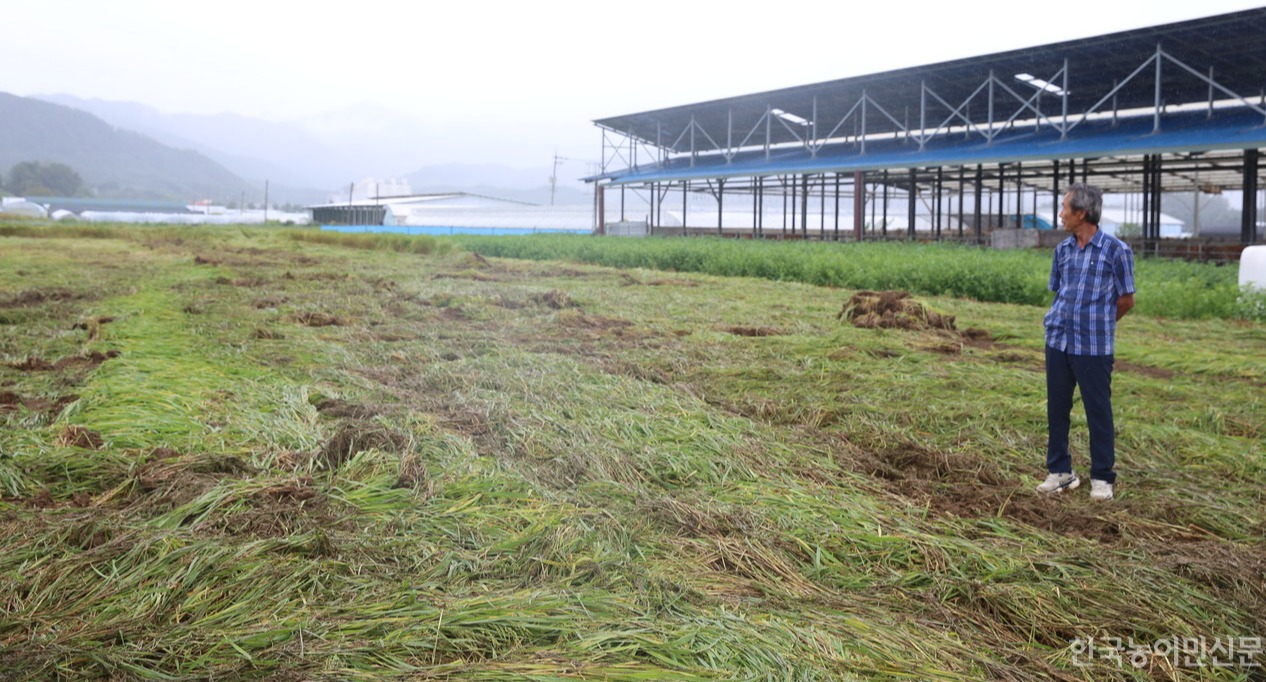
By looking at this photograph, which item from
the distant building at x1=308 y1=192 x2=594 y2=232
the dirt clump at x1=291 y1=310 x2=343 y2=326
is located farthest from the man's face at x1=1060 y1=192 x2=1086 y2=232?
the distant building at x1=308 y1=192 x2=594 y2=232

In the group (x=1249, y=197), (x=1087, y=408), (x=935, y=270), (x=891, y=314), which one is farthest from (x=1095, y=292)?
(x=1249, y=197)

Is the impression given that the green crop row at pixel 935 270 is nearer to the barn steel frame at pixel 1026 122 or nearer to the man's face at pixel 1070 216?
the barn steel frame at pixel 1026 122

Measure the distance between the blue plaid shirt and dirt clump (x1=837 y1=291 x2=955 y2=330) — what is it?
17.9 ft

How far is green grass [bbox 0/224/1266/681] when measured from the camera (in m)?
2.62

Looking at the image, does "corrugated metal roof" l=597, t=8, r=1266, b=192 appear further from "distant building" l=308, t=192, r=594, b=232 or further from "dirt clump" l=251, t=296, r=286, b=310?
"dirt clump" l=251, t=296, r=286, b=310

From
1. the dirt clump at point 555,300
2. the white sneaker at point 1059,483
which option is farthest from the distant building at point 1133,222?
the white sneaker at point 1059,483

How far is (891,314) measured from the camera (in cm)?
1023

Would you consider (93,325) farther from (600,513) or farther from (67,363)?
(600,513)

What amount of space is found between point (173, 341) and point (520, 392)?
12.7 ft

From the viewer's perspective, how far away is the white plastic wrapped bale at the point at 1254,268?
12.5 meters

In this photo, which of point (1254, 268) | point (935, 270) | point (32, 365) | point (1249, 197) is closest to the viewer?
point (32, 365)

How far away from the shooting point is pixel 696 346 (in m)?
8.52

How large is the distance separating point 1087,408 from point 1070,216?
3.09ft

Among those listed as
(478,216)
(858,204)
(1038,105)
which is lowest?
(858,204)
